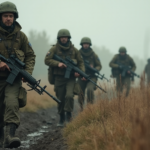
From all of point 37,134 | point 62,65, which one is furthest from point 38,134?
point 62,65

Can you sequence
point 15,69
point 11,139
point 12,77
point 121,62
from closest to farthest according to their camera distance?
1. point 11,139
2. point 12,77
3. point 15,69
4. point 121,62

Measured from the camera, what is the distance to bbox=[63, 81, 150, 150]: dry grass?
1.87m

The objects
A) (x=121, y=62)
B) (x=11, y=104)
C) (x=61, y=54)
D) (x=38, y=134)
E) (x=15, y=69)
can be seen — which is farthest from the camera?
(x=121, y=62)

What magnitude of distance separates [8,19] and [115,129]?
8.04 ft

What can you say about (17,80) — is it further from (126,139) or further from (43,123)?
(43,123)

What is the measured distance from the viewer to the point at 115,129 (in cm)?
325

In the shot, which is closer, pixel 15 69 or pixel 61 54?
pixel 15 69

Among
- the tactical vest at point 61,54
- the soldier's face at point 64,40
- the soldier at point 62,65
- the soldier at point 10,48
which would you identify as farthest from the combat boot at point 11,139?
the soldier's face at point 64,40

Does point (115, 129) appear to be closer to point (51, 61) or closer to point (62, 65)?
point (62, 65)

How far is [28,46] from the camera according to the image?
480 cm

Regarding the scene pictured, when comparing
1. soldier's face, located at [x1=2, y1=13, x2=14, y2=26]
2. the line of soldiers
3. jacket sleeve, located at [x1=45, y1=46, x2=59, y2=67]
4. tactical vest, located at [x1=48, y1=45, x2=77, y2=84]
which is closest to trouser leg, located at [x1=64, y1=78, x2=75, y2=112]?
the line of soldiers

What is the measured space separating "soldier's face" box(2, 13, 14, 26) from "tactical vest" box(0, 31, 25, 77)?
19cm

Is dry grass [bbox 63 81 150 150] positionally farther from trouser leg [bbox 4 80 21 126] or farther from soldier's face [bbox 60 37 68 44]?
soldier's face [bbox 60 37 68 44]

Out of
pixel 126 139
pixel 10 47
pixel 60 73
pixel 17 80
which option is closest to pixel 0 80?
pixel 17 80
